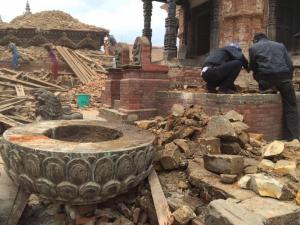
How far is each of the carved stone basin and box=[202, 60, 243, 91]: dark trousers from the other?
1920 millimetres

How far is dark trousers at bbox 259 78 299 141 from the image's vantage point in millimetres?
4832

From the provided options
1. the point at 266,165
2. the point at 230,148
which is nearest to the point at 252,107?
the point at 230,148

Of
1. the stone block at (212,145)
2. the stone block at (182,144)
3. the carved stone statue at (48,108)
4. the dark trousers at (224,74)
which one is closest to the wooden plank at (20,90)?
the carved stone statue at (48,108)

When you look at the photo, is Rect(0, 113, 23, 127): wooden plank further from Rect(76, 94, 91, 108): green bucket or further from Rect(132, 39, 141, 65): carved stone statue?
Rect(132, 39, 141, 65): carved stone statue

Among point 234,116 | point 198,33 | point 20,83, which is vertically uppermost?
point 198,33

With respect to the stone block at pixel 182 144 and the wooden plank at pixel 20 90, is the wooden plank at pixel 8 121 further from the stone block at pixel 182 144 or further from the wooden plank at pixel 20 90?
the stone block at pixel 182 144

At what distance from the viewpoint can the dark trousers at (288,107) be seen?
4.83 m

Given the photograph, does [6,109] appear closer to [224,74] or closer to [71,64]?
[224,74]

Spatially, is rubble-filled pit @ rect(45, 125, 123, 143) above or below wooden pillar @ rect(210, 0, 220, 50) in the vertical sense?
below

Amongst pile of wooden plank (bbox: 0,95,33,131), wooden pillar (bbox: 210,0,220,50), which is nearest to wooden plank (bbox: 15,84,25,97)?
pile of wooden plank (bbox: 0,95,33,131)

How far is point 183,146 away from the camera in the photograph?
3758mm

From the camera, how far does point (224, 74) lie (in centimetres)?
480

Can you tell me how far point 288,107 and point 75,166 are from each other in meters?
3.51

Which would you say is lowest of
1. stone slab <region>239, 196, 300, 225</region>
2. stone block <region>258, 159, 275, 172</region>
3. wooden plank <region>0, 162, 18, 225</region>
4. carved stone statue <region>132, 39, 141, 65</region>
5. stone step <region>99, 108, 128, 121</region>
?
wooden plank <region>0, 162, 18, 225</region>
